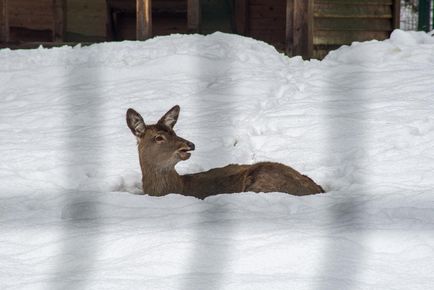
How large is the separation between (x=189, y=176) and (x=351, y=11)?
986cm

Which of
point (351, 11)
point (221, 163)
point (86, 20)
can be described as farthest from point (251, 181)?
point (86, 20)

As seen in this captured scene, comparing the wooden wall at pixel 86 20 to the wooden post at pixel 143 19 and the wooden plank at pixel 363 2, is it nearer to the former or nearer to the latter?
the wooden post at pixel 143 19

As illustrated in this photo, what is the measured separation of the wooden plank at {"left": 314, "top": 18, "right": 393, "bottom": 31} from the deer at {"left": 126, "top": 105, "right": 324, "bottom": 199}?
916cm

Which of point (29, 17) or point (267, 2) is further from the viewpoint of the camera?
point (267, 2)

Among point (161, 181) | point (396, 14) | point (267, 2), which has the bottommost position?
point (161, 181)

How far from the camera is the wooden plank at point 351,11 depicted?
689 inches

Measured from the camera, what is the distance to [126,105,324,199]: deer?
847 cm

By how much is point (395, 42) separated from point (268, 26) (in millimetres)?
5420

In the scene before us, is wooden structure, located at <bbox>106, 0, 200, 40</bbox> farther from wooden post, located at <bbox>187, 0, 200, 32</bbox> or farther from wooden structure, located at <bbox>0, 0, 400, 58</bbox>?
wooden post, located at <bbox>187, 0, 200, 32</bbox>

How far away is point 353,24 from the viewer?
1789cm

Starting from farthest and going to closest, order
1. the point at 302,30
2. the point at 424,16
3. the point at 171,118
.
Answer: the point at 424,16
the point at 302,30
the point at 171,118

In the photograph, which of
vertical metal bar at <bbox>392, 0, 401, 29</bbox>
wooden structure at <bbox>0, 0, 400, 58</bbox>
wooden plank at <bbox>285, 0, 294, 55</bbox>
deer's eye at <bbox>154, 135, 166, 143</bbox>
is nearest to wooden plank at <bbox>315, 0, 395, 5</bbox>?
vertical metal bar at <bbox>392, 0, 401, 29</bbox>

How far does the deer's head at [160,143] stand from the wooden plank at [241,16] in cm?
1210

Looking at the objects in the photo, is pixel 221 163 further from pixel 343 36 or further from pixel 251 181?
pixel 343 36
